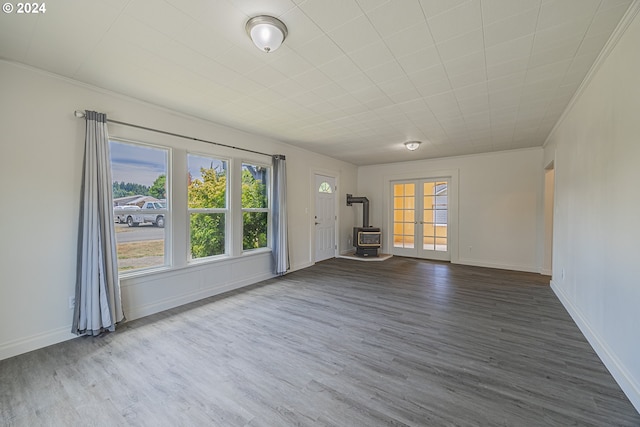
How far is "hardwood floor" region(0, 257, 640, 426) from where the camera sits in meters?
1.66

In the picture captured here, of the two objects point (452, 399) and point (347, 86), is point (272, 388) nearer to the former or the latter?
point (452, 399)

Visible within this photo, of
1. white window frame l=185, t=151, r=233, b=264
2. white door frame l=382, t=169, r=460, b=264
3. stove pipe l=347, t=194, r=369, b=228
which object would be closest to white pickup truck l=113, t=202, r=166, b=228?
white window frame l=185, t=151, r=233, b=264

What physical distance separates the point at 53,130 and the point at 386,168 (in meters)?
6.58

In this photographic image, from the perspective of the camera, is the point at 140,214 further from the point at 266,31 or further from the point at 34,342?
the point at 266,31

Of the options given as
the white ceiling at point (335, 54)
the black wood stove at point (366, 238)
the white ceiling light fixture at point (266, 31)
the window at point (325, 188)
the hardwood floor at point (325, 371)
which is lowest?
the hardwood floor at point (325, 371)

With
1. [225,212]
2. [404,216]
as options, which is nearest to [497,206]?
[404,216]

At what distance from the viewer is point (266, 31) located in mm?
1783

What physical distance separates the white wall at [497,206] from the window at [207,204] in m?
4.94

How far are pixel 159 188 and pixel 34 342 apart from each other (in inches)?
75.1

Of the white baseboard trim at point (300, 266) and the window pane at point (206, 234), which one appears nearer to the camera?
Answer: the window pane at point (206, 234)

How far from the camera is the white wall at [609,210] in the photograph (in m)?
1.74

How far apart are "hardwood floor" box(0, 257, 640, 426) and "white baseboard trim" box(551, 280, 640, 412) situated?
0.20 ft

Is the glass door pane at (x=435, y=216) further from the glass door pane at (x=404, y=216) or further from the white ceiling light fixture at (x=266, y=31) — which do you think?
the white ceiling light fixture at (x=266, y=31)

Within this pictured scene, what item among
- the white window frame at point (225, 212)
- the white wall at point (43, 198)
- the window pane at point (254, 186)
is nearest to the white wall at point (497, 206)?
the window pane at point (254, 186)
